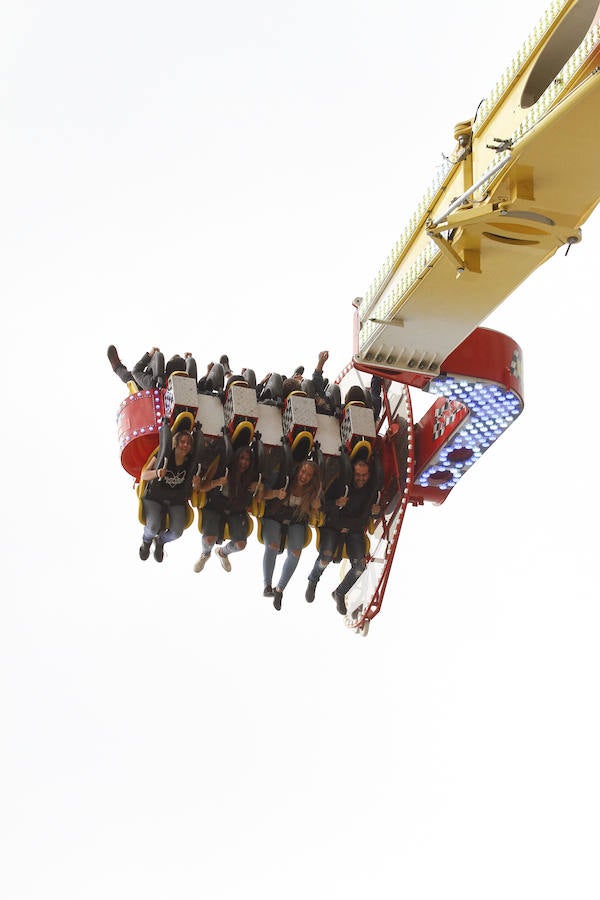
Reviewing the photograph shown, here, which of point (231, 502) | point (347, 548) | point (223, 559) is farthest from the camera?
point (347, 548)

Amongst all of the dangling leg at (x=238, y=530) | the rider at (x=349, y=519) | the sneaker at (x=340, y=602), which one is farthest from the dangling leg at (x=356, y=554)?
the dangling leg at (x=238, y=530)

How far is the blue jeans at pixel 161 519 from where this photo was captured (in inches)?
1046

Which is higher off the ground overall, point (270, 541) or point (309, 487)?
point (309, 487)

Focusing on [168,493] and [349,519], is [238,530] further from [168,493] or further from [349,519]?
[349,519]

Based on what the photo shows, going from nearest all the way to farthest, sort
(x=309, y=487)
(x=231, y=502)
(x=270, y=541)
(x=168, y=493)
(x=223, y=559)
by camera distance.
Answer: (x=168, y=493) < (x=309, y=487) < (x=231, y=502) < (x=270, y=541) < (x=223, y=559)

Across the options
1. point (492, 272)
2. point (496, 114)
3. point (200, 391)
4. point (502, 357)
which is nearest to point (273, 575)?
point (200, 391)

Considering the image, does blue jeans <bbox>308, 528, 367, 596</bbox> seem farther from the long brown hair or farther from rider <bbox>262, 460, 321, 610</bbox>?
the long brown hair

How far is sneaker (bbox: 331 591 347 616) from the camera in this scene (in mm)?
29172

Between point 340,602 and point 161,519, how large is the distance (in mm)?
4268

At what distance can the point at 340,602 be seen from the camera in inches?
1152

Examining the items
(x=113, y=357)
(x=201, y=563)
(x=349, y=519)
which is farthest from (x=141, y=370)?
(x=349, y=519)

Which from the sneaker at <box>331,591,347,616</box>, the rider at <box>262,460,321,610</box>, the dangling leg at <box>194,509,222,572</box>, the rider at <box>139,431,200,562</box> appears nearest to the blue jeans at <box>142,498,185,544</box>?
the rider at <box>139,431,200,562</box>

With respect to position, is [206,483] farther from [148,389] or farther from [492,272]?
[492,272]

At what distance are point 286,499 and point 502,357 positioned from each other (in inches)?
167
